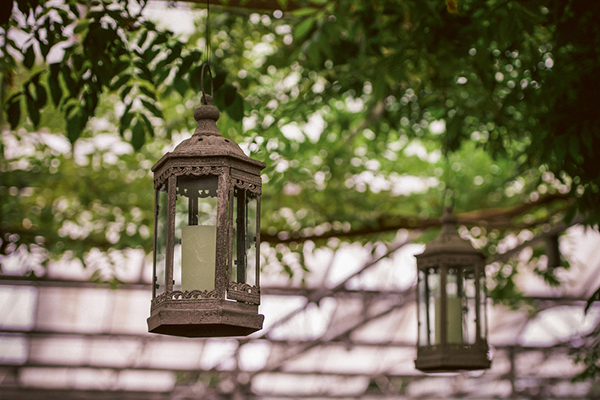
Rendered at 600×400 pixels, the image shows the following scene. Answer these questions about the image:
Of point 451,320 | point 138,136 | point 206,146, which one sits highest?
point 138,136

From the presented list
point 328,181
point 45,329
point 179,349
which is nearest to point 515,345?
point 179,349

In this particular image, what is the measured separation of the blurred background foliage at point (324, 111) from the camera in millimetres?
2920

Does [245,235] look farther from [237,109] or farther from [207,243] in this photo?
[237,109]

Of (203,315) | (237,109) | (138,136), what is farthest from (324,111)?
(203,315)

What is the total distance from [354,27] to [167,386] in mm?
11213

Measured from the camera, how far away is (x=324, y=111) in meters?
5.77

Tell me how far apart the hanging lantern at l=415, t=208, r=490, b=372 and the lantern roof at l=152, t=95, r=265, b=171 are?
60.2 inches

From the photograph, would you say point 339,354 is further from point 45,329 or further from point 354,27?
point 354,27

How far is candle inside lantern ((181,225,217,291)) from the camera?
197 cm

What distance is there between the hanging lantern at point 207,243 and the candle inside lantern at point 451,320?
1437 mm

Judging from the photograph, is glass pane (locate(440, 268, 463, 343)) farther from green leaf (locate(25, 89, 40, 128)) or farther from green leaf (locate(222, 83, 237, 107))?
green leaf (locate(25, 89, 40, 128))

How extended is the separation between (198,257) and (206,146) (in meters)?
0.32

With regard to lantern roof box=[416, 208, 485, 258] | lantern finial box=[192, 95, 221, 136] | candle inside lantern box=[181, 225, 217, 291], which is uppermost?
lantern finial box=[192, 95, 221, 136]

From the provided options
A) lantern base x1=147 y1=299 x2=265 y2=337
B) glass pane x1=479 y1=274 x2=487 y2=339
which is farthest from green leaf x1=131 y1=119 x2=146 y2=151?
glass pane x1=479 y1=274 x2=487 y2=339
